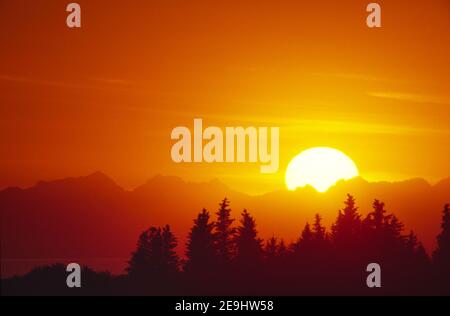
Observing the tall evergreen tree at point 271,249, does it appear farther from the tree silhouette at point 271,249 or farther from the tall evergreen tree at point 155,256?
the tall evergreen tree at point 155,256

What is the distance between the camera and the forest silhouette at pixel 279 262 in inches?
691

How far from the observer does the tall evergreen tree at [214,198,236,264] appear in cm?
1919

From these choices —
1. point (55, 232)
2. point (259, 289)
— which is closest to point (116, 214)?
point (55, 232)

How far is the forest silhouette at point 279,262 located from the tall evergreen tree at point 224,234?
3 cm

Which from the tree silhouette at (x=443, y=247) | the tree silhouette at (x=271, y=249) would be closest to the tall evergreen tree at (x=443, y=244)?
the tree silhouette at (x=443, y=247)

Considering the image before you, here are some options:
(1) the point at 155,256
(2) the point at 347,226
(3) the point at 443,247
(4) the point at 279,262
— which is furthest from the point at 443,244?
(1) the point at 155,256

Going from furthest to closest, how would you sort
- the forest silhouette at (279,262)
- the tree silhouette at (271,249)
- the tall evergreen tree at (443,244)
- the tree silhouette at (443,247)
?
the tree silhouette at (271,249), the tall evergreen tree at (443,244), the tree silhouette at (443,247), the forest silhouette at (279,262)

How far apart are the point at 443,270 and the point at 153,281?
8367mm

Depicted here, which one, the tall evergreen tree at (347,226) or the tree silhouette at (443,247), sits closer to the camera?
the tree silhouette at (443,247)

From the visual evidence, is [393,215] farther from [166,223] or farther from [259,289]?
[166,223]

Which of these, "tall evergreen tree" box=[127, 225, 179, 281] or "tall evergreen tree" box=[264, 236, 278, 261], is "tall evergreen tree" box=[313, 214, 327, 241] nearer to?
"tall evergreen tree" box=[264, 236, 278, 261]

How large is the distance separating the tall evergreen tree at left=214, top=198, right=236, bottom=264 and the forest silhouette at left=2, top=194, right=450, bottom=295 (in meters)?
0.03

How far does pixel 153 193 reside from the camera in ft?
78.7
